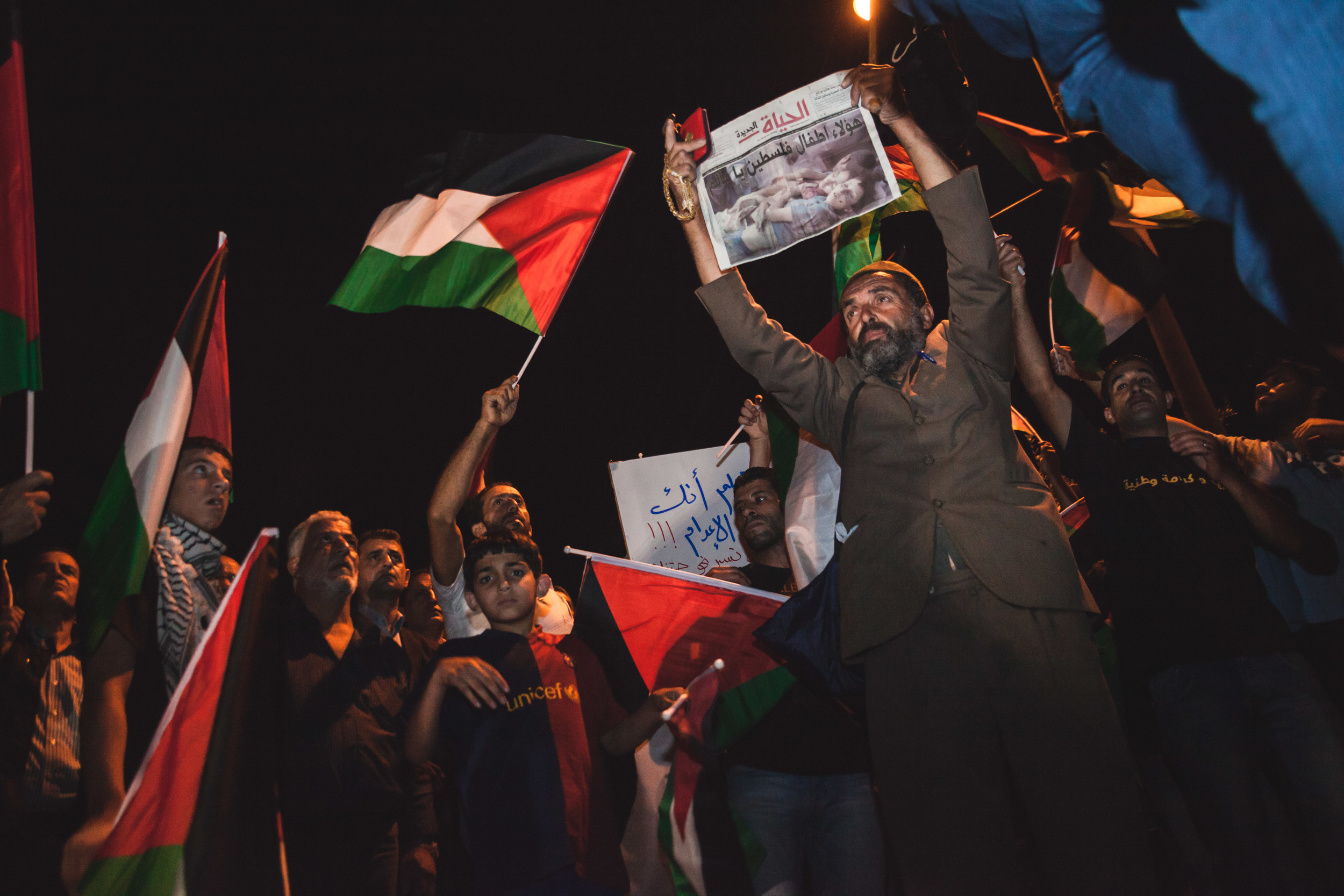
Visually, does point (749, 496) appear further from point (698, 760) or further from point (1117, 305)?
point (1117, 305)

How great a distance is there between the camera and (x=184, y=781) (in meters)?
2.44

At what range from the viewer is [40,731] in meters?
3.04

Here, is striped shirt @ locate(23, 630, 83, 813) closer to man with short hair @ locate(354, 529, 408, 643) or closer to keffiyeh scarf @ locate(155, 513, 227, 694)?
keffiyeh scarf @ locate(155, 513, 227, 694)

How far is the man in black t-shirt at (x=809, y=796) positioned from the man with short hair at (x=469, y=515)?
1.03 m

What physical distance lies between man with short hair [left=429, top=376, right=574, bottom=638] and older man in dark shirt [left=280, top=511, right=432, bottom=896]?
30 centimetres

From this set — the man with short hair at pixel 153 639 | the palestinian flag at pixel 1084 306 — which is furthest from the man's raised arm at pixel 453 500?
the palestinian flag at pixel 1084 306

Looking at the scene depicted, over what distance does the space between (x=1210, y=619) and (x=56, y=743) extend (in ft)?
12.8

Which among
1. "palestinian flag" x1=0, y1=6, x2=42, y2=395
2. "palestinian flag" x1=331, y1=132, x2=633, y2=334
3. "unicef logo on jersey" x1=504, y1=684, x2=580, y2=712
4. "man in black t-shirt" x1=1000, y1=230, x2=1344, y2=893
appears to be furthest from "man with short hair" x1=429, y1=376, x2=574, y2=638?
"man in black t-shirt" x1=1000, y1=230, x2=1344, y2=893

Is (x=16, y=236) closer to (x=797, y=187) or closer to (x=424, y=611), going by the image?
(x=424, y=611)

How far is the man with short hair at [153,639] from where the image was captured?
2.42 m

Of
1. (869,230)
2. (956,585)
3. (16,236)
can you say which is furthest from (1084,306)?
(16,236)

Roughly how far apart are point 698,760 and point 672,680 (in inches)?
15.5

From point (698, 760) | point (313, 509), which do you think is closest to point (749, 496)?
point (698, 760)

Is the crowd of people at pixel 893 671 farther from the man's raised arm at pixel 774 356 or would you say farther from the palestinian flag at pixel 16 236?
the palestinian flag at pixel 16 236
